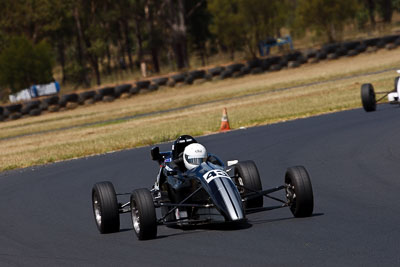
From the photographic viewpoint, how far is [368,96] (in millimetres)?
22234

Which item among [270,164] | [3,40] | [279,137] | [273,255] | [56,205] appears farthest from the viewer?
[3,40]

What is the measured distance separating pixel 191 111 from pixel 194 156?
23.9 metres

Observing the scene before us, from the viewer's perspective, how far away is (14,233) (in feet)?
36.4

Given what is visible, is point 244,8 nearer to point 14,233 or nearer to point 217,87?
point 217,87

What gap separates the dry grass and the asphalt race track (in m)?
4.29

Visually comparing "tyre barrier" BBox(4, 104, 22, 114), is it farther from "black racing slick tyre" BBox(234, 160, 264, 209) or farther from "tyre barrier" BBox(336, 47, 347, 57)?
"black racing slick tyre" BBox(234, 160, 264, 209)

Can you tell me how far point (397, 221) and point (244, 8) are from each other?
4595cm

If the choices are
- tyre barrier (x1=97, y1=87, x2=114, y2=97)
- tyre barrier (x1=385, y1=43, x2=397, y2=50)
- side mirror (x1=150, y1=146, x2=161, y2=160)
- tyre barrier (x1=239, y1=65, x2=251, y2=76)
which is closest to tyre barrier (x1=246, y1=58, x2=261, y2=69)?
tyre barrier (x1=239, y1=65, x2=251, y2=76)

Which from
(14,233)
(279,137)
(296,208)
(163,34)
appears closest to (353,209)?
(296,208)

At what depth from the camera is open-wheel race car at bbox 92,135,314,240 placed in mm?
9008

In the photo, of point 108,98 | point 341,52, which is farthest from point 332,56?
point 108,98

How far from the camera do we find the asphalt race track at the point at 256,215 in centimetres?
788

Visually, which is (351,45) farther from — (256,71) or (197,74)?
(197,74)

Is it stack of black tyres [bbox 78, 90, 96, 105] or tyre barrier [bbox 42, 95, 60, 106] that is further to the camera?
stack of black tyres [bbox 78, 90, 96, 105]
